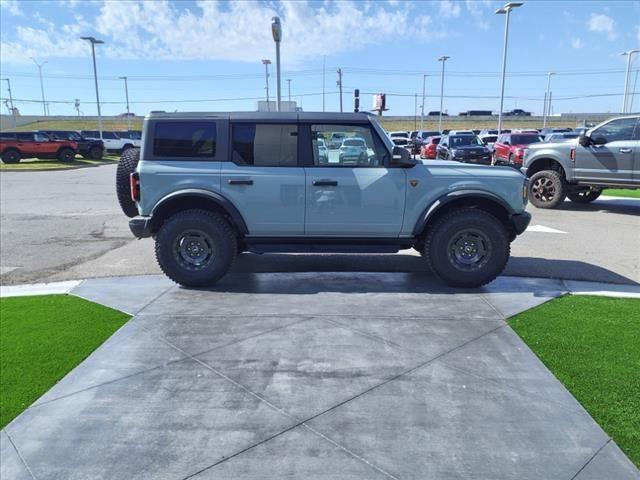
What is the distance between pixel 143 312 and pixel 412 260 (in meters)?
3.82

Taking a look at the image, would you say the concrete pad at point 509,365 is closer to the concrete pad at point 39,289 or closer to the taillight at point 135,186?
the taillight at point 135,186

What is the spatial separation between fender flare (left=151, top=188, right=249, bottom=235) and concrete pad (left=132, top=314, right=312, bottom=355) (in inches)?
48.9

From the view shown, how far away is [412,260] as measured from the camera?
7.09 meters

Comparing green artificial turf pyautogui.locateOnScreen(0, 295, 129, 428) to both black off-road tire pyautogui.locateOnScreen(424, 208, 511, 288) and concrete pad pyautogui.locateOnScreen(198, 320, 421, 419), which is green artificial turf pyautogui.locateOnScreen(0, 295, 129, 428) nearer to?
concrete pad pyautogui.locateOnScreen(198, 320, 421, 419)

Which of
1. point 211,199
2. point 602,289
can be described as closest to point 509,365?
point 602,289

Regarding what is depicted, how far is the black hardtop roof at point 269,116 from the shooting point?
5492 millimetres

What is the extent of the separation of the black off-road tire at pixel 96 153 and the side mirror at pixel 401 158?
30265mm

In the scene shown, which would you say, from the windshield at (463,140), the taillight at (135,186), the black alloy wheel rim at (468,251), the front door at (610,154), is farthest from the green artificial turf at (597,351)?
the windshield at (463,140)

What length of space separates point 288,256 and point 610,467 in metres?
5.21

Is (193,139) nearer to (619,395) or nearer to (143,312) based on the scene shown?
(143,312)

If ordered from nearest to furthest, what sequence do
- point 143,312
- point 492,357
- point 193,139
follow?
1. point 492,357
2. point 143,312
3. point 193,139

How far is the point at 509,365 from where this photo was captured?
376 cm

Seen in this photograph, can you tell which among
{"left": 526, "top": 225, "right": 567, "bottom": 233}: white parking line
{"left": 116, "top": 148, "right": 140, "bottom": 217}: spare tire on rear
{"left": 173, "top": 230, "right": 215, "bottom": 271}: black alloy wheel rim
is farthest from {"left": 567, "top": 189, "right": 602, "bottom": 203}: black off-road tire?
{"left": 116, "top": 148, "right": 140, "bottom": 217}: spare tire on rear

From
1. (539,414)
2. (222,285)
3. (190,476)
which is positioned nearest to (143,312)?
(222,285)
